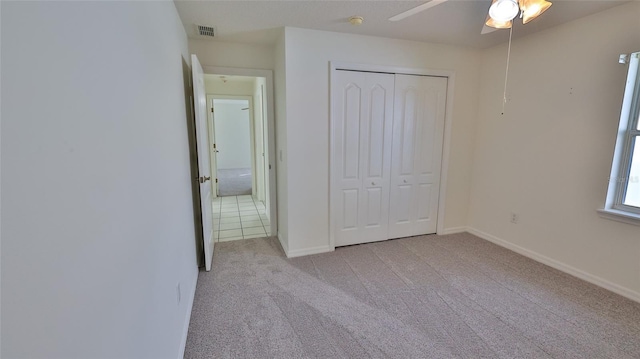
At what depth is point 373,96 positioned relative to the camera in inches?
120

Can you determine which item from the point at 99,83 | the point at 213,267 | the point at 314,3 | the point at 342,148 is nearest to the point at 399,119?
the point at 342,148

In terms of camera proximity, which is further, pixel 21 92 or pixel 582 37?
pixel 582 37

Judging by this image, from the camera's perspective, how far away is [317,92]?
2.81 metres

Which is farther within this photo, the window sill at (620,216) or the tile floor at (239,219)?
the tile floor at (239,219)

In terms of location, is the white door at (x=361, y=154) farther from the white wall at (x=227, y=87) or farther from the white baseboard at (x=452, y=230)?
the white wall at (x=227, y=87)

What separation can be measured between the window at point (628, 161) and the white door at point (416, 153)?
1.50 m

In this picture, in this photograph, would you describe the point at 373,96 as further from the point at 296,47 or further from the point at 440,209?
the point at 440,209

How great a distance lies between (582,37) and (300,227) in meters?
3.15

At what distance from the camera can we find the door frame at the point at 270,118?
3.06m

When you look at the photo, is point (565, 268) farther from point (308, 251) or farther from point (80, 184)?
point (80, 184)

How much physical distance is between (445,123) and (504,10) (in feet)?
5.75

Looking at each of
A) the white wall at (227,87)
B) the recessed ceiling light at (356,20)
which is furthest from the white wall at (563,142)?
the white wall at (227,87)

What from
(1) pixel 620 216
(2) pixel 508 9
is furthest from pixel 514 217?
(2) pixel 508 9

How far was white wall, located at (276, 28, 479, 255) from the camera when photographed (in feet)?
8.93
